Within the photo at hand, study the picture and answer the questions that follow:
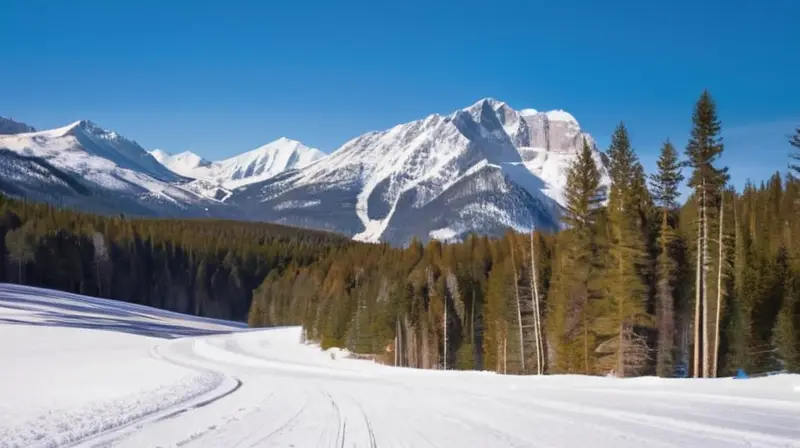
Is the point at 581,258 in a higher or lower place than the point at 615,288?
higher

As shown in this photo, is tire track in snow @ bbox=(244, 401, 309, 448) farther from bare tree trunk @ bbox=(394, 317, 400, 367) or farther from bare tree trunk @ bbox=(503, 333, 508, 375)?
bare tree trunk @ bbox=(394, 317, 400, 367)

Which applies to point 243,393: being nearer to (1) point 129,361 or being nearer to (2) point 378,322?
(1) point 129,361

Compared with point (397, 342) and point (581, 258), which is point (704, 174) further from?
point (397, 342)

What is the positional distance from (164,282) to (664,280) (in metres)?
130

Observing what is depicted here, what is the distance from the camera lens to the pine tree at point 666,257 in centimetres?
3872

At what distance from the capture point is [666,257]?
38969 mm

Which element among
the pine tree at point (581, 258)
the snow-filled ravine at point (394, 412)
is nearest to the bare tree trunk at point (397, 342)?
the pine tree at point (581, 258)

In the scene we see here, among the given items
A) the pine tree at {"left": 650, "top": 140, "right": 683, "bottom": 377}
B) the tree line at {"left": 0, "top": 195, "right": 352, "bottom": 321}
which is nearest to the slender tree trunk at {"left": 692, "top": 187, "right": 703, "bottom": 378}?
the pine tree at {"left": 650, "top": 140, "right": 683, "bottom": 377}

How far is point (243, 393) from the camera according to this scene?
24.0 meters

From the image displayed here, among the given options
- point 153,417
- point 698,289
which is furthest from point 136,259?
point 153,417

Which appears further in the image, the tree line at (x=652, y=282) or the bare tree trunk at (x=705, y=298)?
the tree line at (x=652, y=282)

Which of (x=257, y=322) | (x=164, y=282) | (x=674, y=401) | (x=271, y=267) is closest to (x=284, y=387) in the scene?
(x=674, y=401)

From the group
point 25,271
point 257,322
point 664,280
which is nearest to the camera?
point 664,280

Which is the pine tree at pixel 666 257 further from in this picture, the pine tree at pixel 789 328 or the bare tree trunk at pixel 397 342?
the bare tree trunk at pixel 397 342
